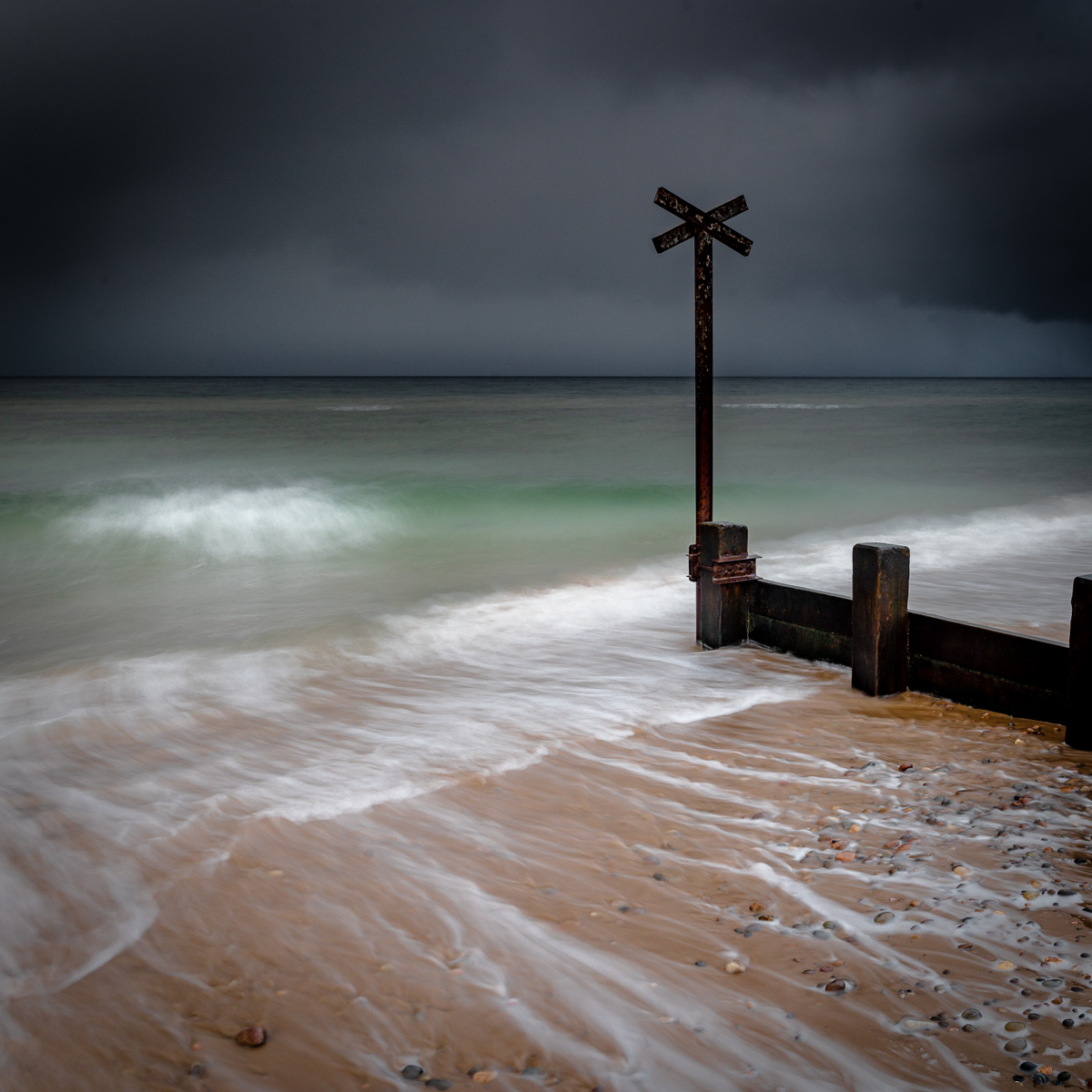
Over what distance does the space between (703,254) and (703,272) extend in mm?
136

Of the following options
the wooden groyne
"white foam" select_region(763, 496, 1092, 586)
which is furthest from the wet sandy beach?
"white foam" select_region(763, 496, 1092, 586)

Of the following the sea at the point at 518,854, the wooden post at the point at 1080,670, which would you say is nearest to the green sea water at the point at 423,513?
the sea at the point at 518,854

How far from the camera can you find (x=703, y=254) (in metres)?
6.64

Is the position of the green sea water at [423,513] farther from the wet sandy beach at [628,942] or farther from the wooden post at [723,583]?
the wet sandy beach at [628,942]

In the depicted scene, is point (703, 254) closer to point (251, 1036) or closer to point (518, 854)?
point (518, 854)

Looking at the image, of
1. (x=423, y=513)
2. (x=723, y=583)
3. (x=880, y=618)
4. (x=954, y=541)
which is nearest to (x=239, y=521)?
(x=423, y=513)

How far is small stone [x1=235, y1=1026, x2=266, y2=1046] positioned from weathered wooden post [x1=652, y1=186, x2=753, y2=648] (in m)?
4.61

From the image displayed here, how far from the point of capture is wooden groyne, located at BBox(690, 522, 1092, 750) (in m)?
4.68

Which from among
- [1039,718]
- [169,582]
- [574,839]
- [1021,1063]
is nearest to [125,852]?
[574,839]

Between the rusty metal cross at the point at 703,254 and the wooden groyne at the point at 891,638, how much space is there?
0.48 meters

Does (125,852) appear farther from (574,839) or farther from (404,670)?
(404,670)

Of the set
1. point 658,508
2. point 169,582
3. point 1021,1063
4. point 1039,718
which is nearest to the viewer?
point 1021,1063

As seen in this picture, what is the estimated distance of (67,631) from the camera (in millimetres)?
9227

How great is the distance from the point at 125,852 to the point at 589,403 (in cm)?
7160
